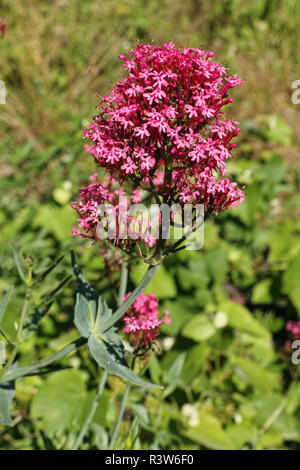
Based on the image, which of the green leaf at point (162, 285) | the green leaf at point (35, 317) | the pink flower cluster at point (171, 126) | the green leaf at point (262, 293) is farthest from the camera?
the green leaf at point (262, 293)

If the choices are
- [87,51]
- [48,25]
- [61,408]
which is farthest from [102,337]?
[48,25]

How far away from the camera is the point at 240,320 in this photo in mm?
2580

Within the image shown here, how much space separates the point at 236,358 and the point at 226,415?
13.6 inches

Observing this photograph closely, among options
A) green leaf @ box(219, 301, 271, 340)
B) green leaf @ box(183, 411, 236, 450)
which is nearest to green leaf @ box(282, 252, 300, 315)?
green leaf @ box(219, 301, 271, 340)

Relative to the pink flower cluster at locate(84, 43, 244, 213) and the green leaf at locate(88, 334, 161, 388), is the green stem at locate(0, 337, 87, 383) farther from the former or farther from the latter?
the pink flower cluster at locate(84, 43, 244, 213)

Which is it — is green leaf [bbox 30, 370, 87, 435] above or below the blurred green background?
below

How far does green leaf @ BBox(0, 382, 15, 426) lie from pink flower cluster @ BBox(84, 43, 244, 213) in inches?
31.7

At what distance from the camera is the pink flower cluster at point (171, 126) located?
40.6 inches

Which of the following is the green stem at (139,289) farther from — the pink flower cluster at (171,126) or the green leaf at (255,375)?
the green leaf at (255,375)

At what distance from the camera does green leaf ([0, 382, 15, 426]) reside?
1.21m

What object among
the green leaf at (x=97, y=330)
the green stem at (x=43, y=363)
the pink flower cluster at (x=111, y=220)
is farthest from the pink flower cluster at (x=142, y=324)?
the pink flower cluster at (x=111, y=220)

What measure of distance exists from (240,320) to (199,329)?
1.11 ft

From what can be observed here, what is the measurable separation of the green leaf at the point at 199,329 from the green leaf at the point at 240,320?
0.67 ft

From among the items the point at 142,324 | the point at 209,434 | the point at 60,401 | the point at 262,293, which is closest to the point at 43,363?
the point at 142,324
